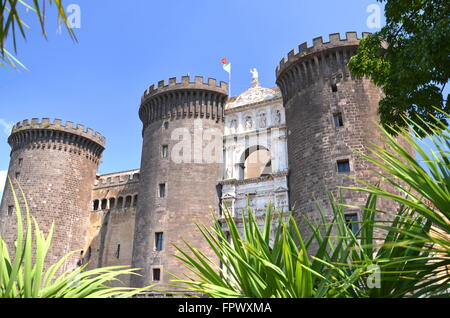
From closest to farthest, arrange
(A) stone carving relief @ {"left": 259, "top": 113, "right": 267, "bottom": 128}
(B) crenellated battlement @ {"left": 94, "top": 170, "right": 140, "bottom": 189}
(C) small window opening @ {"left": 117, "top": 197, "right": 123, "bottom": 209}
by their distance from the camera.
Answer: (A) stone carving relief @ {"left": 259, "top": 113, "right": 267, "bottom": 128} < (C) small window opening @ {"left": 117, "top": 197, "right": 123, "bottom": 209} < (B) crenellated battlement @ {"left": 94, "top": 170, "right": 140, "bottom": 189}

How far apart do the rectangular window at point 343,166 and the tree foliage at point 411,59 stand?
9.26m

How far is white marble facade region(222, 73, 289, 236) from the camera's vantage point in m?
23.3

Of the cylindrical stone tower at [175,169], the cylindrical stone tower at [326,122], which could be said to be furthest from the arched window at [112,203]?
the cylindrical stone tower at [326,122]

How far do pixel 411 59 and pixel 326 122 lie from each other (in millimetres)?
11538

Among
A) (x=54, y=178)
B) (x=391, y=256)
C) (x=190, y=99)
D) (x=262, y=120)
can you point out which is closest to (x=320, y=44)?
(x=262, y=120)

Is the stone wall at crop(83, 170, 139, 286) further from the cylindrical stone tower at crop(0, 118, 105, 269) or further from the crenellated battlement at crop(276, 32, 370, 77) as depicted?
the crenellated battlement at crop(276, 32, 370, 77)

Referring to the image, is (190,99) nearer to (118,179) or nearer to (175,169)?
(175,169)

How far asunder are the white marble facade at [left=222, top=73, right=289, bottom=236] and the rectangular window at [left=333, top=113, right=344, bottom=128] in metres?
3.80

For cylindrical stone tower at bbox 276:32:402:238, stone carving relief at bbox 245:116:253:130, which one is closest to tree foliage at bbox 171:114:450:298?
cylindrical stone tower at bbox 276:32:402:238

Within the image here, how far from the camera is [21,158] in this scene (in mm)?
31359

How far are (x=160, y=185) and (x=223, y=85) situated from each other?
847 cm

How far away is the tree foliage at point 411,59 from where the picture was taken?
8.75 metres

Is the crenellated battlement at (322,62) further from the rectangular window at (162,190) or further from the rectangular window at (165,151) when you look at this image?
the rectangular window at (162,190)
